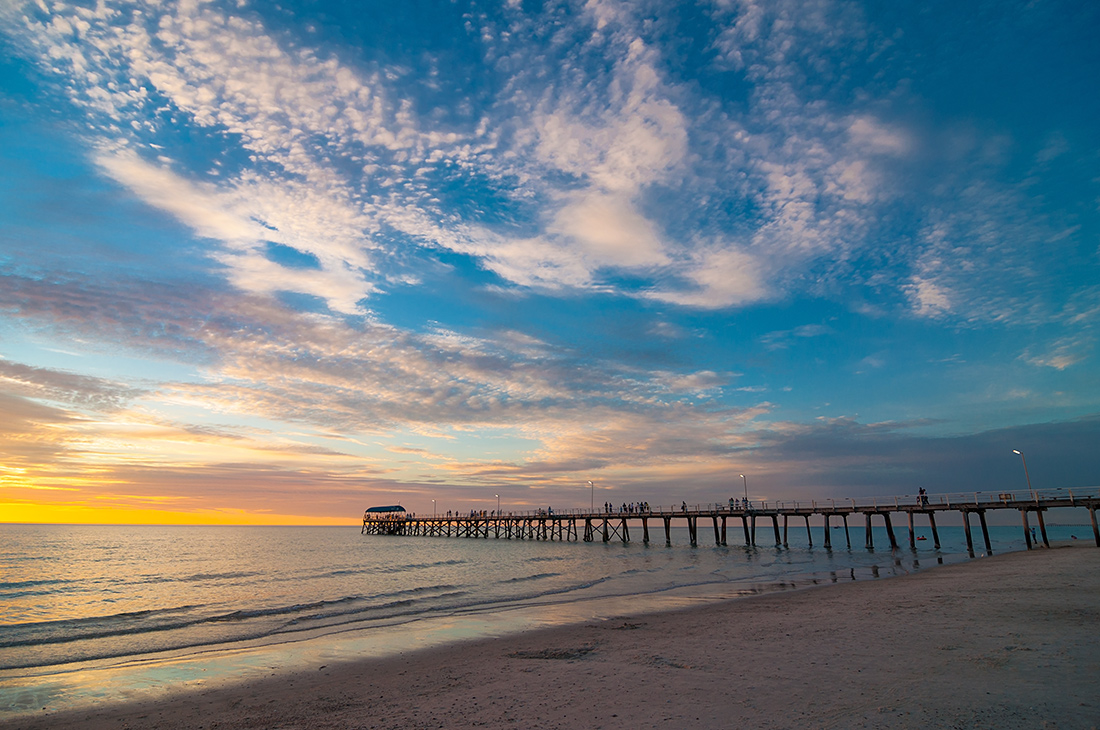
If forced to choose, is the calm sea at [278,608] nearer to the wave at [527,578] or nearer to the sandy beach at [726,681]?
the wave at [527,578]

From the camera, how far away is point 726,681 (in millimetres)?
8766

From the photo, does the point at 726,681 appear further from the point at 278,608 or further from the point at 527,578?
the point at 527,578

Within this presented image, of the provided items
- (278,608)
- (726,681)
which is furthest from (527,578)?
(726,681)

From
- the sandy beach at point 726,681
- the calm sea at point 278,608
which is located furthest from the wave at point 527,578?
the sandy beach at point 726,681

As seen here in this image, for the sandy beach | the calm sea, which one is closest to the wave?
the calm sea

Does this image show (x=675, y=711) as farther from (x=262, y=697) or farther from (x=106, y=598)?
(x=106, y=598)

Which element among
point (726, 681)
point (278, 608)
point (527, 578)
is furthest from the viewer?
point (527, 578)

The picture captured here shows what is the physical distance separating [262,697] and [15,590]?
34.1 meters

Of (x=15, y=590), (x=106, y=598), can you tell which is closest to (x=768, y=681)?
(x=106, y=598)

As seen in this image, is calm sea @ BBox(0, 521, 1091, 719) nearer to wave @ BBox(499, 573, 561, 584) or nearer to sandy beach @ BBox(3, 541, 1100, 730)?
wave @ BBox(499, 573, 561, 584)

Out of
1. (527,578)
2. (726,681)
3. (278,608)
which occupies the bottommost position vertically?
(527,578)

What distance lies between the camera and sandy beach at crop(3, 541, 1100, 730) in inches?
276

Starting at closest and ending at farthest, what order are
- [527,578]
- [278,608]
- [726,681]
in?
1. [726,681]
2. [278,608]
3. [527,578]

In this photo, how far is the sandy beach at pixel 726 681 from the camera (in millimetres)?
7008
